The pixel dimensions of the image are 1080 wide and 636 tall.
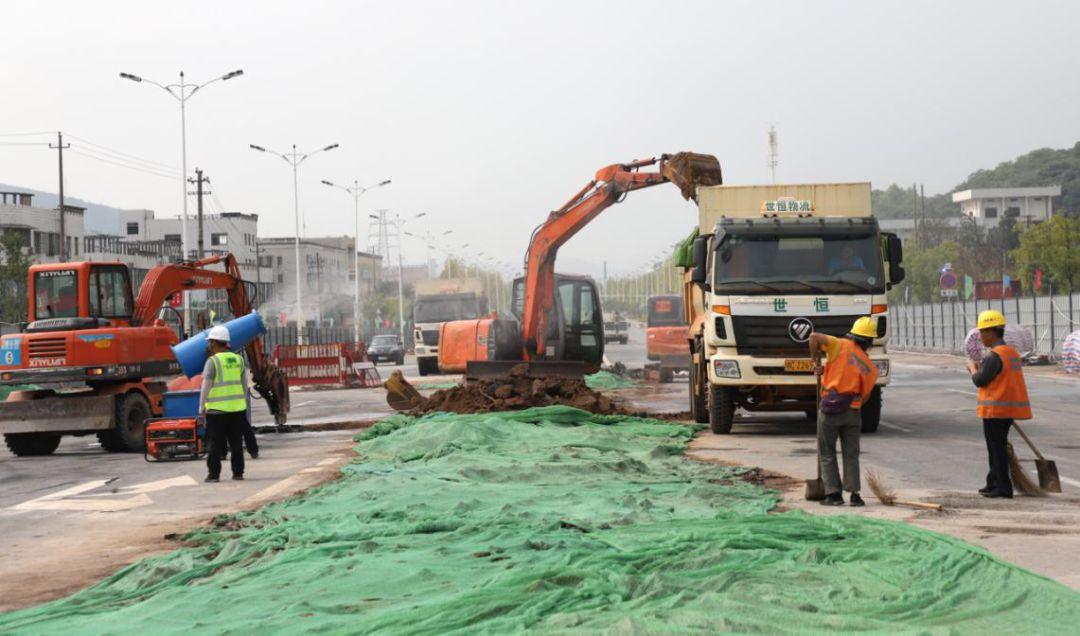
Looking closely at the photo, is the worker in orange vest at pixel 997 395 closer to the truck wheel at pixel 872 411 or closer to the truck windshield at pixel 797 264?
the truck windshield at pixel 797 264

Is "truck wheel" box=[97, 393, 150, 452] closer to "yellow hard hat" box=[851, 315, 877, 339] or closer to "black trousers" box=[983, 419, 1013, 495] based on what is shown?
"yellow hard hat" box=[851, 315, 877, 339]

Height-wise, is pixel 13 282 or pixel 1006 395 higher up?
pixel 13 282

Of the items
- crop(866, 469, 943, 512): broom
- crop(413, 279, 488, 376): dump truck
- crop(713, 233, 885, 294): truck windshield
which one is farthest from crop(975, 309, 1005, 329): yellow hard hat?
crop(413, 279, 488, 376): dump truck

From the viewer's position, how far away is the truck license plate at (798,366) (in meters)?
18.6

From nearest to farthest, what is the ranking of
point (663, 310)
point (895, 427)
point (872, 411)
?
1. point (872, 411)
2. point (895, 427)
3. point (663, 310)

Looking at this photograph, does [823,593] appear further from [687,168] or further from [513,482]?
[687,168]

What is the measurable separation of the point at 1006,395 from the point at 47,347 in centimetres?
1468

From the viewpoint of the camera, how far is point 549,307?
85.3 feet

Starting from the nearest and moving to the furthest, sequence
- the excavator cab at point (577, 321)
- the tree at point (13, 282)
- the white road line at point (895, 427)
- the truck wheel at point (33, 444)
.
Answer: the white road line at point (895, 427) → the truck wheel at point (33, 444) → the excavator cab at point (577, 321) → the tree at point (13, 282)

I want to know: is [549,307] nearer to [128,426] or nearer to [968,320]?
[128,426]

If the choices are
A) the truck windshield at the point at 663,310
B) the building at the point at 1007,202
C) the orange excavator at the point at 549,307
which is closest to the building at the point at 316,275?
the truck windshield at the point at 663,310

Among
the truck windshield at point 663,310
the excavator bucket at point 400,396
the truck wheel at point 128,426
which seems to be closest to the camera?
the truck wheel at point 128,426

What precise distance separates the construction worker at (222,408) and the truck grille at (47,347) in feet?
19.9

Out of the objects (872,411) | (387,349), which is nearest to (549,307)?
(872,411)
